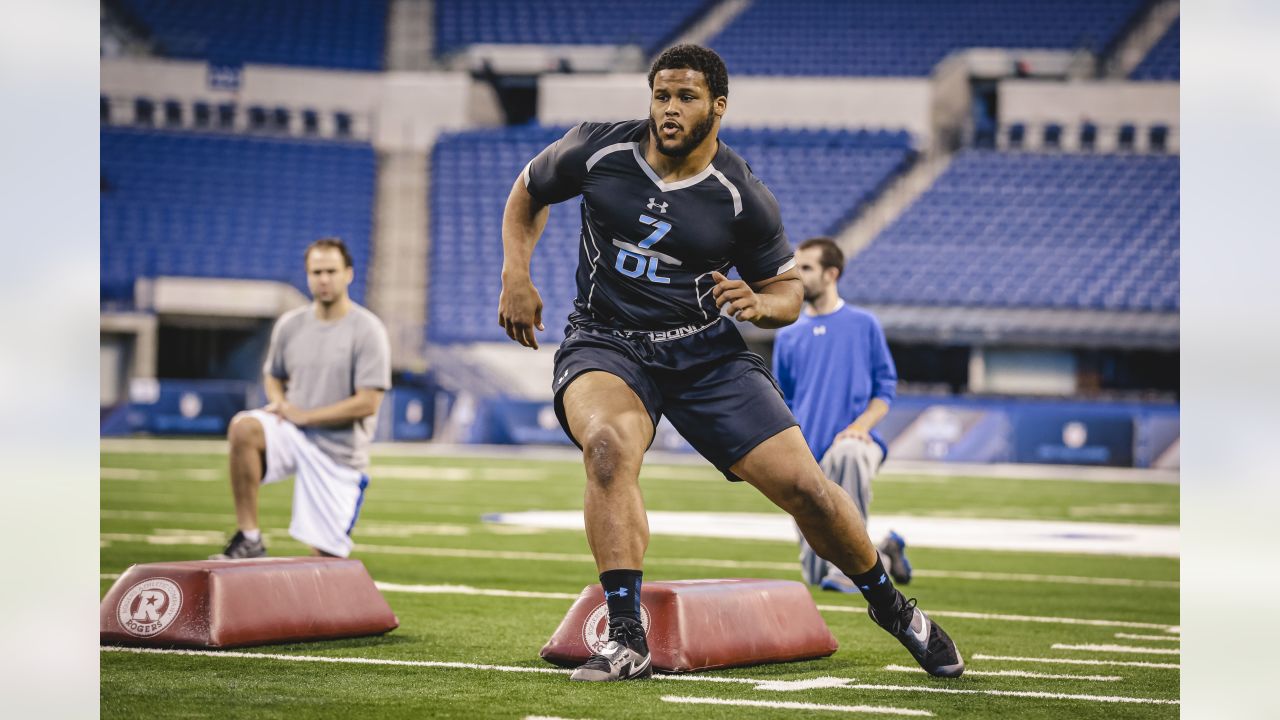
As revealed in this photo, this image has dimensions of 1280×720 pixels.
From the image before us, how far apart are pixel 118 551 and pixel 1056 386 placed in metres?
25.8

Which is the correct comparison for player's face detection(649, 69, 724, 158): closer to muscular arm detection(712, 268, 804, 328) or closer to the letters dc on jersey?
the letters dc on jersey

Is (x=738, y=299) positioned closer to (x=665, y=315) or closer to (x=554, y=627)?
(x=665, y=315)

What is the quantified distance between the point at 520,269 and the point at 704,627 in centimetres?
141

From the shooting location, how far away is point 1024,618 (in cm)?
788

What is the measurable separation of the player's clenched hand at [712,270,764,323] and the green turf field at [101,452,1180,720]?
119 centimetres

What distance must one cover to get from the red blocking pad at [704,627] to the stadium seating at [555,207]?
28595 mm

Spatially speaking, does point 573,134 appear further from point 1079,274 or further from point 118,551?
point 1079,274

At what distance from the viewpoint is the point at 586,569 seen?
9.88 metres

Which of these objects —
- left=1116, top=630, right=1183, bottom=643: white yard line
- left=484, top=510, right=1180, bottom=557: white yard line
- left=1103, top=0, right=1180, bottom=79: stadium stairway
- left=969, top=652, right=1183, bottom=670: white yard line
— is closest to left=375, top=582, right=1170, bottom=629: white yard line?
left=1116, top=630, right=1183, bottom=643: white yard line

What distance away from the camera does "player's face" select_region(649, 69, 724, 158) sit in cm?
527


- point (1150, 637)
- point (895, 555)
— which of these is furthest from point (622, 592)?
point (895, 555)

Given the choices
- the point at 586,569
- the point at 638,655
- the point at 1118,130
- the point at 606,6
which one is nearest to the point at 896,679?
the point at 638,655

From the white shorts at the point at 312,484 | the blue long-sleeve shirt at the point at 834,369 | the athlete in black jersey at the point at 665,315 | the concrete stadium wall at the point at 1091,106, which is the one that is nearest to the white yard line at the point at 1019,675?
the athlete in black jersey at the point at 665,315
